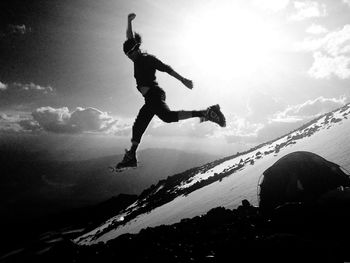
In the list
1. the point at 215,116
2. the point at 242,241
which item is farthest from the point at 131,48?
the point at 242,241

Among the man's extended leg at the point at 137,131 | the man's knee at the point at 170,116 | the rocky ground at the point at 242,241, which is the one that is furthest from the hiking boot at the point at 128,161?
the rocky ground at the point at 242,241

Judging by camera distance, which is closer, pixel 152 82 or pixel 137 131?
pixel 152 82

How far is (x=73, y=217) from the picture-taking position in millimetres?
123062

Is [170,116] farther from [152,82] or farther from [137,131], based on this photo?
[137,131]

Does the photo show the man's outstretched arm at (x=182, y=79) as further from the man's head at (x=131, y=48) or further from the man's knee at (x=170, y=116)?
the man's head at (x=131, y=48)

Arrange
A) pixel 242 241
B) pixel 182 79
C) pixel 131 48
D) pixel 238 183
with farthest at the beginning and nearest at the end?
1. pixel 238 183
2. pixel 182 79
3. pixel 131 48
4. pixel 242 241

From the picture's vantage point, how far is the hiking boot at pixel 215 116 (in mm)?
6047

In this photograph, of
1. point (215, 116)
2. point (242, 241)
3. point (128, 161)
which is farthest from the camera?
point (128, 161)

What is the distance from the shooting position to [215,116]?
20.2ft

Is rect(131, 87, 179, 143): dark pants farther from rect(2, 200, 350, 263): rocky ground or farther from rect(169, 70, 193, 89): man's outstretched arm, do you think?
rect(2, 200, 350, 263): rocky ground

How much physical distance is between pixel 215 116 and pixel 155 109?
1.40 metres

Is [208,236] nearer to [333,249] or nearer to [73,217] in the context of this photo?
[333,249]

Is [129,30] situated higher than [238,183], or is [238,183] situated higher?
[129,30]

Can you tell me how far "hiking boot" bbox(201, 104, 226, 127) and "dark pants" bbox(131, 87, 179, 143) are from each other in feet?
2.48
